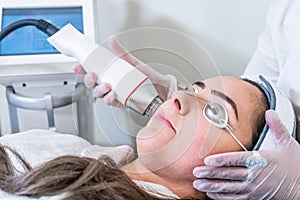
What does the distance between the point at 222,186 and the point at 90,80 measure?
1.42 ft

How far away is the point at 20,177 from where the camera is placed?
0.99m

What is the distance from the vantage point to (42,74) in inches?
51.8

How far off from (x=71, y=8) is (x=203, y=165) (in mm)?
651

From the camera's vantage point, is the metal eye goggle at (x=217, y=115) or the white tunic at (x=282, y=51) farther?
the white tunic at (x=282, y=51)

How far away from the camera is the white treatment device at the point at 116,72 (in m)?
1.14

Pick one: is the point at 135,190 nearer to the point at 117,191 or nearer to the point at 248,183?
the point at 117,191

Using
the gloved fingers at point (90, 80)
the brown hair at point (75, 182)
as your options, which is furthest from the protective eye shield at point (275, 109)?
the gloved fingers at point (90, 80)

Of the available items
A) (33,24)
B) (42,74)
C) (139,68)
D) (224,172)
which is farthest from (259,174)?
(33,24)

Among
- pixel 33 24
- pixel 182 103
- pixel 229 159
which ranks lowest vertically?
pixel 229 159

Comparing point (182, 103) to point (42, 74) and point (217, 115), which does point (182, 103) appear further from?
point (42, 74)

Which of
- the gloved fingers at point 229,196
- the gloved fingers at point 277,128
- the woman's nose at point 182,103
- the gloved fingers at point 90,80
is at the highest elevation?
the gloved fingers at point 90,80

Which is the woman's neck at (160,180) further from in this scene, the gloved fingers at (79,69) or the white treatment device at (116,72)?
the gloved fingers at (79,69)

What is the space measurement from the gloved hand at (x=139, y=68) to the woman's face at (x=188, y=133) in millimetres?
59

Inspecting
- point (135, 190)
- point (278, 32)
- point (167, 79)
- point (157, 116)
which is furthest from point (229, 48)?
point (135, 190)
